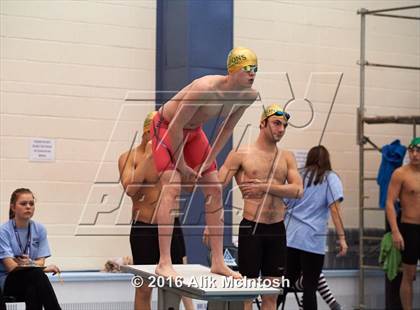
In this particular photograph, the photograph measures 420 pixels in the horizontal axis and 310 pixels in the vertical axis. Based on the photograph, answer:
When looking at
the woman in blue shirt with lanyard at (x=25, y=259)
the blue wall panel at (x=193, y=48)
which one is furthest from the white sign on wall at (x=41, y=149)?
the woman in blue shirt with lanyard at (x=25, y=259)

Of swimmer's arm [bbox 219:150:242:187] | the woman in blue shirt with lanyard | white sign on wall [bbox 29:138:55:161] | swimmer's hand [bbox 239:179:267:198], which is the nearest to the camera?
the woman in blue shirt with lanyard

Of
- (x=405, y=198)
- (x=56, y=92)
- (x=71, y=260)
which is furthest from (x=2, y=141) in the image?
(x=405, y=198)

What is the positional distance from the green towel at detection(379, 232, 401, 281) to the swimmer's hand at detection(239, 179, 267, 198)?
255 centimetres

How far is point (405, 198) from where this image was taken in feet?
28.0

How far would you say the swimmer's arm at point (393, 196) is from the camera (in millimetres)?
8445

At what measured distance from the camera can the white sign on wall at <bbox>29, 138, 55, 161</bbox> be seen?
8.23 metres

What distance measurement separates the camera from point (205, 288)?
195 inches

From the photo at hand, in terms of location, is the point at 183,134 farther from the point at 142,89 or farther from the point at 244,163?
the point at 142,89

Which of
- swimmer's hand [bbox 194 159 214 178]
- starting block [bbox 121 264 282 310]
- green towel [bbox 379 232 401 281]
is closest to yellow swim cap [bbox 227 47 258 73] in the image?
swimmer's hand [bbox 194 159 214 178]

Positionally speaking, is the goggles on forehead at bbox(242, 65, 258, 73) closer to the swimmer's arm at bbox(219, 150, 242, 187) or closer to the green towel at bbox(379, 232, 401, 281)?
the swimmer's arm at bbox(219, 150, 242, 187)

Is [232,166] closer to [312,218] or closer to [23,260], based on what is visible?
[312,218]

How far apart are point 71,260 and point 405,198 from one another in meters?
3.25

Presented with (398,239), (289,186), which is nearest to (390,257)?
(398,239)

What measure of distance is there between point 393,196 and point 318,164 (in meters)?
0.99
